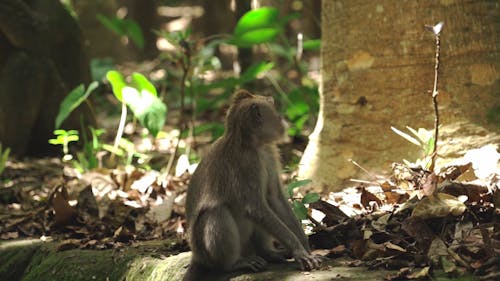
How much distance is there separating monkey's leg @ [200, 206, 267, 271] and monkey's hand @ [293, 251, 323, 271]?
21cm

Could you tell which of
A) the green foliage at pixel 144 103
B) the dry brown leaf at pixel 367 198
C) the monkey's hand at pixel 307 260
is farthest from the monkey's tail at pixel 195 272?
the green foliage at pixel 144 103

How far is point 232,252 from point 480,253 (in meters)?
1.29

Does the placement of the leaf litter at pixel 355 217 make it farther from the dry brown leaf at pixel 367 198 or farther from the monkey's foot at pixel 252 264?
the monkey's foot at pixel 252 264

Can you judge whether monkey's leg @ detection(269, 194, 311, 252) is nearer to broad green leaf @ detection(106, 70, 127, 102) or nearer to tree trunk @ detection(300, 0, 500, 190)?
tree trunk @ detection(300, 0, 500, 190)

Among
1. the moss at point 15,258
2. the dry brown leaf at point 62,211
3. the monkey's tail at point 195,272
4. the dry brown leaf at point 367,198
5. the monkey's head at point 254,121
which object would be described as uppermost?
the monkey's head at point 254,121

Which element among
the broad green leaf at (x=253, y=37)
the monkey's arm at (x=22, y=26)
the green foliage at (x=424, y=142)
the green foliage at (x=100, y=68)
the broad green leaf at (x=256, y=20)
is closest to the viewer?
the green foliage at (x=424, y=142)

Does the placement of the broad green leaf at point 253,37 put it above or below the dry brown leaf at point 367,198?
above

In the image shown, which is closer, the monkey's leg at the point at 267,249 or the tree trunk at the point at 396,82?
the monkey's leg at the point at 267,249

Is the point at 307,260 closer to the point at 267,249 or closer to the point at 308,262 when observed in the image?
the point at 308,262

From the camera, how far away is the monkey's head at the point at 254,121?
426 centimetres

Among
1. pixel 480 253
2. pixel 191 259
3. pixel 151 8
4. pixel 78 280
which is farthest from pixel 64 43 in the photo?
pixel 151 8

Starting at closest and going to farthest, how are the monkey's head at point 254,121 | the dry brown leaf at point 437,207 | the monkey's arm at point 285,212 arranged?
the dry brown leaf at point 437,207, the monkey's arm at point 285,212, the monkey's head at point 254,121

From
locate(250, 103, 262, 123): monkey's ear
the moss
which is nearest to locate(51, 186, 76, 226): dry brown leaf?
the moss

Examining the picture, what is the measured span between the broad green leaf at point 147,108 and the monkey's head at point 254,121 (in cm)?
201
